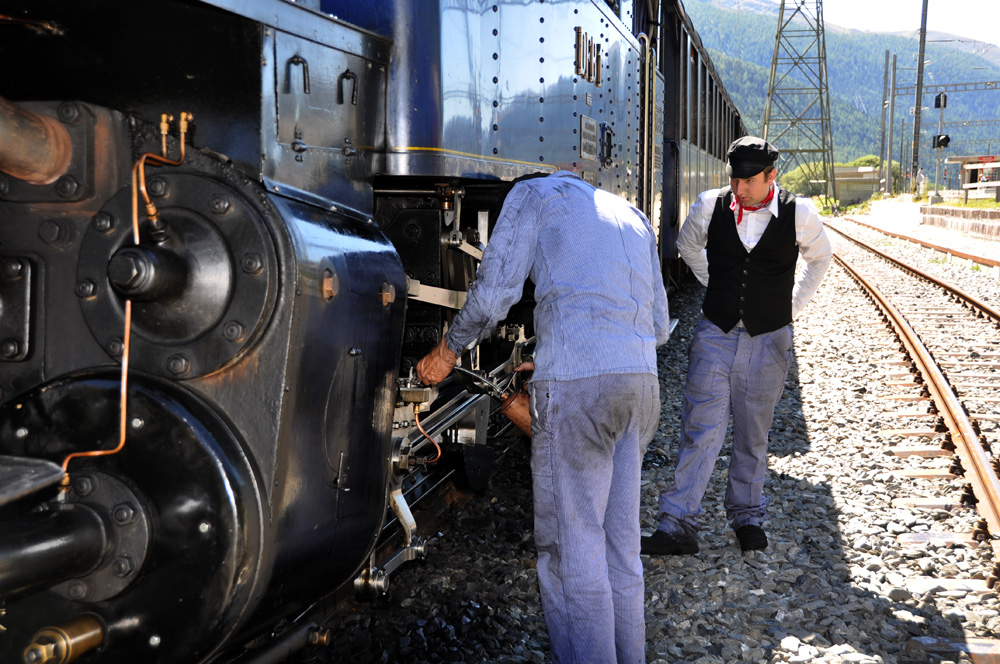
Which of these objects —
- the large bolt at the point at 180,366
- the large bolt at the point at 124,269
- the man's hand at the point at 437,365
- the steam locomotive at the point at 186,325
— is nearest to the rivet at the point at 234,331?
the steam locomotive at the point at 186,325

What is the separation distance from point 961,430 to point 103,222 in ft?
17.2

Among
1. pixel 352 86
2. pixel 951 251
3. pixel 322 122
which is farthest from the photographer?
pixel 951 251

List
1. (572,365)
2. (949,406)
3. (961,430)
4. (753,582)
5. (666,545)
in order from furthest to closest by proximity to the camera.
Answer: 1. (949,406)
2. (961,430)
3. (666,545)
4. (753,582)
5. (572,365)

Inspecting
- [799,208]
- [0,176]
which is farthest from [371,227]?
[799,208]

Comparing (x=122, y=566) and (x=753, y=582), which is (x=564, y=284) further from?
(x=753, y=582)

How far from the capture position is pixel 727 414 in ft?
14.4

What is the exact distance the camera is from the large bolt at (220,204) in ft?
7.11

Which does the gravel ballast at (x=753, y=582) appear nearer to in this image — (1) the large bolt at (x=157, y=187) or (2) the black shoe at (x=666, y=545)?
(2) the black shoe at (x=666, y=545)

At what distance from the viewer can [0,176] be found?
2.37 metres

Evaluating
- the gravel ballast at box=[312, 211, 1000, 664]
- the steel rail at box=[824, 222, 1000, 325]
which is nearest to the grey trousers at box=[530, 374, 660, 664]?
the gravel ballast at box=[312, 211, 1000, 664]

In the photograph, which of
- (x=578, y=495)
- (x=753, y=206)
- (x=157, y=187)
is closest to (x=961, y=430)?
Answer: (x=753, y=206)

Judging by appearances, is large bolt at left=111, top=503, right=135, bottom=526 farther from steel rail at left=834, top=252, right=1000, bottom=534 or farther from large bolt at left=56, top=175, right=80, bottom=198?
steel rail at left=834, top=252, right=1000, bottom=534

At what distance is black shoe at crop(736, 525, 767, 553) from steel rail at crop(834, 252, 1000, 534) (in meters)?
1.06

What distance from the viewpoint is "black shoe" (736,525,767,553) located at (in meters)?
4.28
